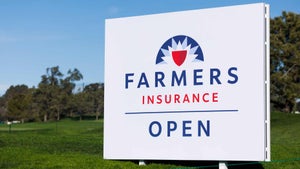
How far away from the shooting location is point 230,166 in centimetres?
1246

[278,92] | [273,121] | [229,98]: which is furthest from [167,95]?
[278,92]

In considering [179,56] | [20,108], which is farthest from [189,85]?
[20,108]

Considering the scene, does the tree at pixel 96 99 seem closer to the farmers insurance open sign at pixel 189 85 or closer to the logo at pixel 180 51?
the farmers insurance open sign at pixel 189 85

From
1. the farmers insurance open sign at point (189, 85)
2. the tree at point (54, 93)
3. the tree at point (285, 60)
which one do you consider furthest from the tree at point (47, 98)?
the farmers insurance open sign at point (189, 85)

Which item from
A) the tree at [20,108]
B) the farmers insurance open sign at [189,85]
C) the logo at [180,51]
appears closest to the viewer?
the farmers insurance open sign at [189,85]

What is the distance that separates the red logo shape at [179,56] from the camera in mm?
11062

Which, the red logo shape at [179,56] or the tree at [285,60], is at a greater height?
the tree at [285,60]

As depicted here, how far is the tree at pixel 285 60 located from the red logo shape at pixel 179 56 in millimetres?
48204

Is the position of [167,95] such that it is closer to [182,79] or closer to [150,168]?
[182,79]

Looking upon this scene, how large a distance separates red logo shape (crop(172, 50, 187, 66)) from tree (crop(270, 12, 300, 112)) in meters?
48.2

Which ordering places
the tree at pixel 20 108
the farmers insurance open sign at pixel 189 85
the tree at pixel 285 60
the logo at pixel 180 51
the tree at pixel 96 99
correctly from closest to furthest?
the farmers insurance open sign at pixel 189 85
the logo at pixel 180 51
the tree at pixel 285 60
the tree at pixel 96 99
the tree at pixel 20 108

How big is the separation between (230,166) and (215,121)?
205 cm

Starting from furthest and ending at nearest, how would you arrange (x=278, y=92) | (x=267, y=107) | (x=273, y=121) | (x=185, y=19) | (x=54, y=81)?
(x=54, y=81) → (x=278, y=92) → (x=273, y=121) → (x=185, y=19) → (x=267, y=107)

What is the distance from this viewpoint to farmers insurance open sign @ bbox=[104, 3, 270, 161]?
10.5 meters
